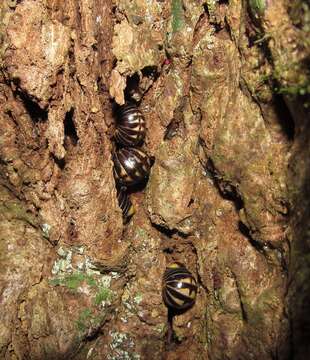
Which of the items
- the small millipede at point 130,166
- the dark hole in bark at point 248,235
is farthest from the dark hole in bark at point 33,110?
the dark hole in bark at point 248,235

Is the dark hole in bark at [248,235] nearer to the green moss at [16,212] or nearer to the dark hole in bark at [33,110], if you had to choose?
the green moss at [16,212]

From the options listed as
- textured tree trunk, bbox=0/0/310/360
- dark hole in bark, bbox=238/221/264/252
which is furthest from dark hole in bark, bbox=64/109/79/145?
dark hole in bark, bbox=238/221/264/252

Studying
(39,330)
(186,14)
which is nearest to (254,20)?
(186,14)

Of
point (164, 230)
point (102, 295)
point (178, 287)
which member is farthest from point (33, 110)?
point (178, 287)

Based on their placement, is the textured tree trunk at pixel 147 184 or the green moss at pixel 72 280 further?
the green moss at pixel 72 280

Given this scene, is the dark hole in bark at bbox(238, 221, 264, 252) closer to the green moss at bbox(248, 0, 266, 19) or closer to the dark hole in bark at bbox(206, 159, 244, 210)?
the dark hole in bark at bbox(206, 159, 244, 210)

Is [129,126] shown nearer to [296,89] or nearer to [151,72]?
[151,72]

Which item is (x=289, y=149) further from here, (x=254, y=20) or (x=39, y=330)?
(x=39, y=330)
